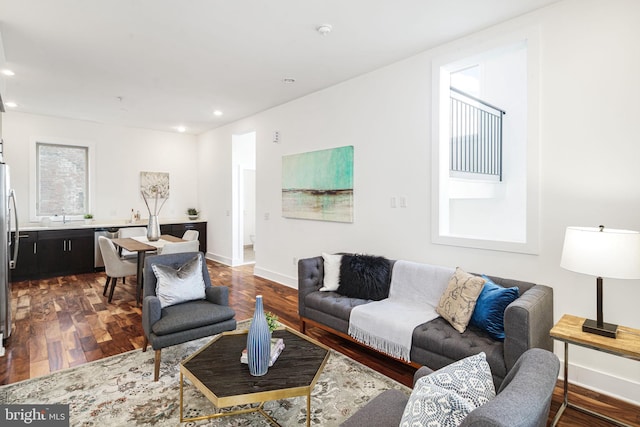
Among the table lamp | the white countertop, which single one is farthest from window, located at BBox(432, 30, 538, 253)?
the white countertop

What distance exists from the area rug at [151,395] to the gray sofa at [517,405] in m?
0.76

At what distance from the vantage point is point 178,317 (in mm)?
2717

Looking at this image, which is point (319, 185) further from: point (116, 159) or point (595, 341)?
point (116, 159)

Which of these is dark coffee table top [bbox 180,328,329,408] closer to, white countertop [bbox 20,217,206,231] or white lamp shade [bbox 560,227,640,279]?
white lamp shade [bbox 560,227,640,279]

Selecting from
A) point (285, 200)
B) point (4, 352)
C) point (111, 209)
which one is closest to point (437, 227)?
point (285, 200)

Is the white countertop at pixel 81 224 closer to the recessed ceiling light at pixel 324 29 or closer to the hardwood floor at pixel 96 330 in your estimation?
the hardwood floor at pixel 96 330

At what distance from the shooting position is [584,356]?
8.32ft

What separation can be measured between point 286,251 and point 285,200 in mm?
808

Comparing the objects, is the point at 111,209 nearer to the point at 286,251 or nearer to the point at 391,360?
the point at 286,251

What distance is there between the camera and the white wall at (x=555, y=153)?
2.35 metres

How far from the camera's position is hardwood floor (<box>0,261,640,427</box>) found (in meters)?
2.45

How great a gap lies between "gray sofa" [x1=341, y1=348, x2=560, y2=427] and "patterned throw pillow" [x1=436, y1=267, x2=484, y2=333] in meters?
1.10

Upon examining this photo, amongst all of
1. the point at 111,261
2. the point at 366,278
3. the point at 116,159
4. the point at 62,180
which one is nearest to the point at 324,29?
the point at 366,278

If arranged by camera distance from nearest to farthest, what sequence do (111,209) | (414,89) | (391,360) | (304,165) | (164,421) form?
(164,421) < (391,360) < (414,89) < (304,165) < (111,209)
